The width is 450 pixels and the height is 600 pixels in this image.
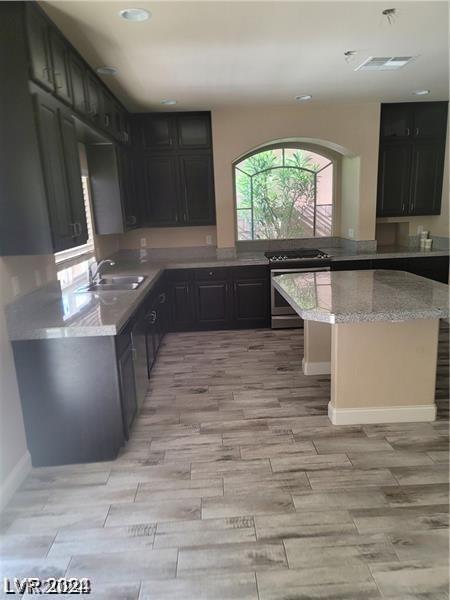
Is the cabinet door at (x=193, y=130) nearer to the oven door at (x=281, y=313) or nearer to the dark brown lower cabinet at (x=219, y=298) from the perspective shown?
the dark brown lower cabinet at (x=219, y=298)

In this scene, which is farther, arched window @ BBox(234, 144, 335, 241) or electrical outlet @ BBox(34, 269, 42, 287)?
arched window @ BBox(234, 144, 335, 241)

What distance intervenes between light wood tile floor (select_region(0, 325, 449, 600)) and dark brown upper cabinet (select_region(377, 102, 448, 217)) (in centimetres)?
290

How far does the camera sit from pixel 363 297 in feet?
8.84

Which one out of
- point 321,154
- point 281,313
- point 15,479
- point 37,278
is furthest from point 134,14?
point 321,154

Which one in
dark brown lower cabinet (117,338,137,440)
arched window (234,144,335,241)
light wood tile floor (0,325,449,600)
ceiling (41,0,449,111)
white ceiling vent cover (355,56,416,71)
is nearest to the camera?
light wood tile floor (0,325,449,600)

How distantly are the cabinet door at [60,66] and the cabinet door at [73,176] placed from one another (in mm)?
123

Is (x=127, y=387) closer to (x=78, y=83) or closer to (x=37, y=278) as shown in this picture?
(x=37, y=278)

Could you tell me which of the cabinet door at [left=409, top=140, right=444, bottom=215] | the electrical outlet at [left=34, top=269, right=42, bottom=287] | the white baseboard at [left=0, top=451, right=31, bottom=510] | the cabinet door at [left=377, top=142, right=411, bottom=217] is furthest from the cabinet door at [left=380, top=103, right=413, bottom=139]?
the white baseboard at [left=0, top=451, right=31, bottom=510]

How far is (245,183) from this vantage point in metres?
5.45

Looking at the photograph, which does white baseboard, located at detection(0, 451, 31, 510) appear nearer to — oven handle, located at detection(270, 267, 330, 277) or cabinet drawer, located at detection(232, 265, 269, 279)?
cabinet drawer, located at detection(232, 265, 269, 279)

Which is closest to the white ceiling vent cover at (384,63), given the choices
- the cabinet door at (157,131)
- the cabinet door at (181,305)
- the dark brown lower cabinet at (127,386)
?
the cabinet door at (157,131)

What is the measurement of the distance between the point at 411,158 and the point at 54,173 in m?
4.36

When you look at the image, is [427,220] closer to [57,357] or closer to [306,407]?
[306,407]

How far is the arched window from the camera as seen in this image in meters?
5.43
